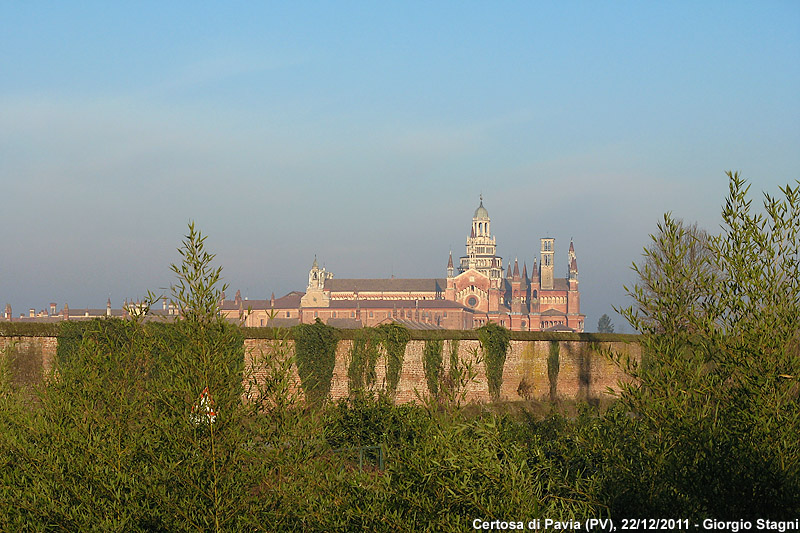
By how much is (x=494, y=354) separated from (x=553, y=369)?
2.67m

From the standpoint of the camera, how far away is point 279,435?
6.04m

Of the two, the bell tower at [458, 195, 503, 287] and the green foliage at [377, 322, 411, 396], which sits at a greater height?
the bell tower at [458, 195, 503, 287]

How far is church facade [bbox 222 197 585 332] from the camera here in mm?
121312

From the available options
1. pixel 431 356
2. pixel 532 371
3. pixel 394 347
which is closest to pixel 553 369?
pixel 532 371

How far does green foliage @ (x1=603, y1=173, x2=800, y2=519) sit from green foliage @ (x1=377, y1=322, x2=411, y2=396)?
2131 cm

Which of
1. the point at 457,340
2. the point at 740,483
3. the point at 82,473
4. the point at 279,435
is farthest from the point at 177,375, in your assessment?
the point at 457,340

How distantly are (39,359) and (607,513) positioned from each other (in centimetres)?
1826

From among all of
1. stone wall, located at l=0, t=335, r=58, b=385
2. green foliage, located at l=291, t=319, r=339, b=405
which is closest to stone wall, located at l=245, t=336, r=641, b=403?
green foliage, located at l=291, t=319, r=339, b=405

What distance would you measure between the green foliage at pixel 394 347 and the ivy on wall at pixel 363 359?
0.37m

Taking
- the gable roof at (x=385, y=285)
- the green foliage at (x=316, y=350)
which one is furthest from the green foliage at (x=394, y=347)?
the gable roof at (x=385, y=285)

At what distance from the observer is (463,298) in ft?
432

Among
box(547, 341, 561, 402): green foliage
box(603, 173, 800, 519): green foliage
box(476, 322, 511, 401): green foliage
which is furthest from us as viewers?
box(547, 341, 561, 402): green foliage

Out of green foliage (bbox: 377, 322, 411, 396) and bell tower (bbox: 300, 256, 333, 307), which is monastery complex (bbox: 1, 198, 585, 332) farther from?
green foliage (bbox: 377, 322, 411, 396)

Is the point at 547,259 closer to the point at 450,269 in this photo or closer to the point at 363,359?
the point at 450,269
